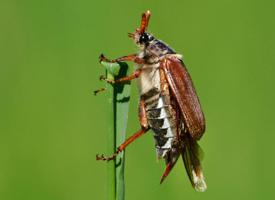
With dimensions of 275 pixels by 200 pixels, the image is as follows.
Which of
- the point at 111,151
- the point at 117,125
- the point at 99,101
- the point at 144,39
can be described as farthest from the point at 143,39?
the point at 111,151

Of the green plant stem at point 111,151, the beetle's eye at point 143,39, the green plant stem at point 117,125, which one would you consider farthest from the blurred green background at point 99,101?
the green plant stem at point 111,151

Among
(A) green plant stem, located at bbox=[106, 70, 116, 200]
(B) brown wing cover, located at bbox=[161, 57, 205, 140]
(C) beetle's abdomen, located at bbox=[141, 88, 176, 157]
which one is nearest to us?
(A) green plant stem, located at bbox=[106, 70, 116, 200]

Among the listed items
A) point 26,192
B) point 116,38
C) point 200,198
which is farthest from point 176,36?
point 26,192

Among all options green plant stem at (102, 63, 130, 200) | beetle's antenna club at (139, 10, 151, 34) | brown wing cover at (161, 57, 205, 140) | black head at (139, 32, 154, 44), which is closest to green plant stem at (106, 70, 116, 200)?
green plant stem at (102, 63, 130, 200)

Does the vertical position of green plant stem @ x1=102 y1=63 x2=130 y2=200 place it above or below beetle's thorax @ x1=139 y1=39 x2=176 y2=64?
below

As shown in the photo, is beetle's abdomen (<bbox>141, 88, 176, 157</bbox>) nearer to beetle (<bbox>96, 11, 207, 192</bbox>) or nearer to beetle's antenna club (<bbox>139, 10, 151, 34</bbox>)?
beetle (<bbox>96, 11, 207, 192</bbox>)

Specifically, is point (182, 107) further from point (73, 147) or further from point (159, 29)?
point (159, 29)

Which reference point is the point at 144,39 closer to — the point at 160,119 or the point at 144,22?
the point at 144,22
